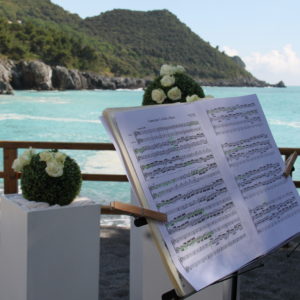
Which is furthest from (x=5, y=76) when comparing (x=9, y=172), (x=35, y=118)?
(x=9, y=172)

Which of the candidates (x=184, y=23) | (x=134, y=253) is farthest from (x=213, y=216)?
(x=184, y=23)

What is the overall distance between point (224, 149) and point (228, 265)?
0.40 m

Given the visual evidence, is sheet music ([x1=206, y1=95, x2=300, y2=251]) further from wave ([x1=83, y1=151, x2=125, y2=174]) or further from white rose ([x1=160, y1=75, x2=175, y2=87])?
wave ([x1=83, y1=151, x2=125, y2=174])

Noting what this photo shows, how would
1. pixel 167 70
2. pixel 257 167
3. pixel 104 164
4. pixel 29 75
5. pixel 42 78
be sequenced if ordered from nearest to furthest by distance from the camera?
pixel 257 167, pixel 167 70, pixel 104 164, pixel 29 75, pixel 42 78

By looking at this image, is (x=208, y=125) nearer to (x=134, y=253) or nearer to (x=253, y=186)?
(x=253, y=186)

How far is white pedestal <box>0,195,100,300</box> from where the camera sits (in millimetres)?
2725

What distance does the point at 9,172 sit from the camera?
4.86 m

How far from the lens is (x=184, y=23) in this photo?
8519 centimetres

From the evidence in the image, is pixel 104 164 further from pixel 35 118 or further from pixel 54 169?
pixel 35 118

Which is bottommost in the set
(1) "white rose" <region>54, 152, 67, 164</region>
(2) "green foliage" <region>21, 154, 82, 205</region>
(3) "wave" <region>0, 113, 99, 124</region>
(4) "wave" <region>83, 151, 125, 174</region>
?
(3) "wave" <region>0, 113, 99, 124</region>

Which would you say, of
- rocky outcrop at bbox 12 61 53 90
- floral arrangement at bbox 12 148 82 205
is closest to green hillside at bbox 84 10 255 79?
rocky outcrop at bbox 12 61 53 90

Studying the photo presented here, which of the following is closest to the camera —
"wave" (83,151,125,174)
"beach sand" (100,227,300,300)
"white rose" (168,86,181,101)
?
"white rose" (168,86,181,101)

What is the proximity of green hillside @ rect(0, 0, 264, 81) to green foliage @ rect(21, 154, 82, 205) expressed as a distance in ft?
228

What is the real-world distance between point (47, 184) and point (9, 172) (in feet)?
7.02
